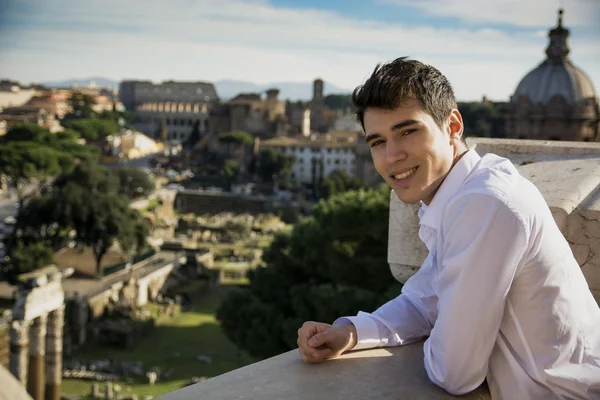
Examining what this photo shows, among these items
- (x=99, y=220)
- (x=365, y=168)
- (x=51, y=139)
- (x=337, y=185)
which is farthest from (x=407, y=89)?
(x=365, y=168)

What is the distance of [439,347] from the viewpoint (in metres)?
1.17

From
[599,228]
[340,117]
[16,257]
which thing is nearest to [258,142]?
[340,117]

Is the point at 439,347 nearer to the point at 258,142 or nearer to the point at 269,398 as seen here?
the point at 269,398

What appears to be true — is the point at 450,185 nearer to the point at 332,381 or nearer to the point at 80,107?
the point at 332,381

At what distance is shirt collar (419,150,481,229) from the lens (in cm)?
128

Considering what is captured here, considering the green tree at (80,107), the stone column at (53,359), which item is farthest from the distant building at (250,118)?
the stone column at (53,359)

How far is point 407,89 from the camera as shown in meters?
1.27

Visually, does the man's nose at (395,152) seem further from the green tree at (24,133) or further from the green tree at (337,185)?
the green tree at (24,133)

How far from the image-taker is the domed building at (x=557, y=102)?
44.9 ft

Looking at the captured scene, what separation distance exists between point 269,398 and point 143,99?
64.8 metres

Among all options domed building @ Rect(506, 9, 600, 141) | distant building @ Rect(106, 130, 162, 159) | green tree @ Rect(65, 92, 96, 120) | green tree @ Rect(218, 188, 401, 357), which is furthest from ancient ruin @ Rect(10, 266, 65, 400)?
green tree @ Rect(65, 92, 96, 120)

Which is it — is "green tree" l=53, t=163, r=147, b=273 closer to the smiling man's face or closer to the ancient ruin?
the ancient ruin

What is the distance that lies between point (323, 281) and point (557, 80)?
7544 millimetres

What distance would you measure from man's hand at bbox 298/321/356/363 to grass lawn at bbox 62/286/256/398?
8652 millimetres
